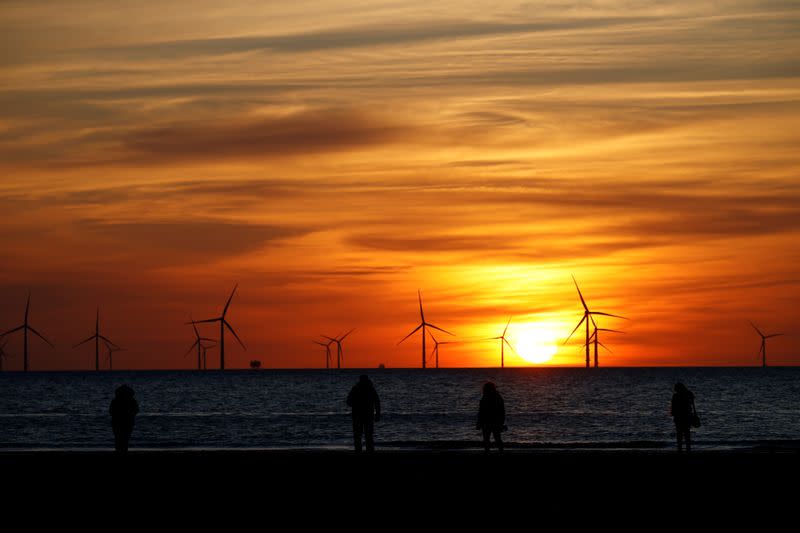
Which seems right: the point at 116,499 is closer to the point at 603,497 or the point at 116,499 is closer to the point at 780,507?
the point at 603,497

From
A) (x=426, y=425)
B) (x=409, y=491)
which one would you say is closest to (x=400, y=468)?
(x=409, y=491)

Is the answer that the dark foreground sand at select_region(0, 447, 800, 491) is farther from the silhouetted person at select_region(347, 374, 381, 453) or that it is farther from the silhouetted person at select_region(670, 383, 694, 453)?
the silhouetted person at select_region(670, 383, 694, 453)

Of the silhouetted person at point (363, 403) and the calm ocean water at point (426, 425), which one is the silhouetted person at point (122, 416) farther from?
the calm ocean water at point (426, 425)

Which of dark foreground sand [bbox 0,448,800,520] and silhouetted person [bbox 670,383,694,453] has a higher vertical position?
silhouetted person [bbox 670,383,694,453]

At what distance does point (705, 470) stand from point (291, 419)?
70723 mm

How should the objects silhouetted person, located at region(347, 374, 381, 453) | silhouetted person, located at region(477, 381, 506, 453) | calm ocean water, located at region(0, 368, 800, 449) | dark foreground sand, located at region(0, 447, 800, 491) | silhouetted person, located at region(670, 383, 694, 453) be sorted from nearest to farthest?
dark foreground sand, located at region(0, 447, 800, 491), silhouetted person, located at region(347, 374, 381, 453), silhouetted person, located at region(477, 381, 506, 453), silhouetted person, located at region(670, 383, 694, 453), calm ocean water, located at region(0, 368, 800, 449)

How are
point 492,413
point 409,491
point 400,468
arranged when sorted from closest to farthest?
point 409,491 → point 400,468 → point 492,413

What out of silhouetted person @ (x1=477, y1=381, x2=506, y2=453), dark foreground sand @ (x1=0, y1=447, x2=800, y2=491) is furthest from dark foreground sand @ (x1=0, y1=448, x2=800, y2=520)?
silhouetted person @ (x1=477, y1=381, x2=506, y2=453)

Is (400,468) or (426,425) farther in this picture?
(426,425)

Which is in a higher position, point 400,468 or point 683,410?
point 683,410

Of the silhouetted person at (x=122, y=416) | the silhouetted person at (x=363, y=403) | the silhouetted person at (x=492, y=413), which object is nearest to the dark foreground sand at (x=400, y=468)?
the silhouetted person at (x=122, y=416)

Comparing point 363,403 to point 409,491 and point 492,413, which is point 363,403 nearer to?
point 492,413

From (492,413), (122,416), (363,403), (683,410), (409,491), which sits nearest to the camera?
(409,491)

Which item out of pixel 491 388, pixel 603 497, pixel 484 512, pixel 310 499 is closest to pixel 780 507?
pixel 603 497
